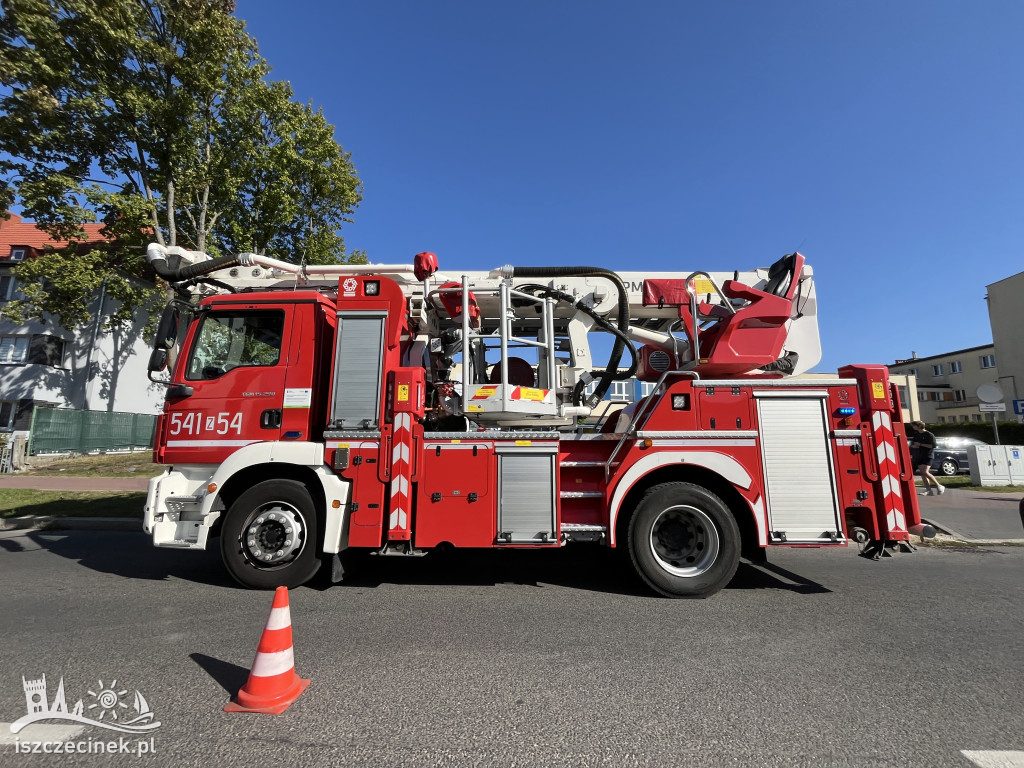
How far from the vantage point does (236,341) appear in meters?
4.94

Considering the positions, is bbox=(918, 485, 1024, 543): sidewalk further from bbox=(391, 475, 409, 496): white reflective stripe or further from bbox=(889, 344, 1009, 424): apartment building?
bbox=(889, 344, 1009, 424): apartment building

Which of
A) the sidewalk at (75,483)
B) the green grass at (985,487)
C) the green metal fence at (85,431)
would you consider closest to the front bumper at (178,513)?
the sidewalk at (75,483)

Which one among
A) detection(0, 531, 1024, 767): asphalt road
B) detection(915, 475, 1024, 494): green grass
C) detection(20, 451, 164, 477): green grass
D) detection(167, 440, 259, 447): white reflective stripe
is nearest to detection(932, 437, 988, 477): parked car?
detection(915, 475, 1024, 494): green grass

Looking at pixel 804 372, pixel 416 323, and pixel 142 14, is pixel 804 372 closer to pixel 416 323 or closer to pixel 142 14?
pixel 416 323

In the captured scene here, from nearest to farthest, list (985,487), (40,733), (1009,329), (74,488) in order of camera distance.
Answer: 1. (40,733)
2. (74,488)
3. (985,487)
4. (1009,329)

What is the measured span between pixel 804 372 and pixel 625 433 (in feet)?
8.74

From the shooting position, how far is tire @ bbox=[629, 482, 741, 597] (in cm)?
432

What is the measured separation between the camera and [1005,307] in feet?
112

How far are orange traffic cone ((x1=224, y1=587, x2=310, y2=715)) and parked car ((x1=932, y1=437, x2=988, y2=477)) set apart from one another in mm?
21240

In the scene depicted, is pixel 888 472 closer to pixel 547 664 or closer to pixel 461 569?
pixel 547 664

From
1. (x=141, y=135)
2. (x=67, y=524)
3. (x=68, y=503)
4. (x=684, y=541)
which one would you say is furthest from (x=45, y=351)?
(x=684, y=541)

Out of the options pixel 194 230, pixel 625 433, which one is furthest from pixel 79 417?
pixel 625 433

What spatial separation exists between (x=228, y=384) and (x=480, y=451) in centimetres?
261

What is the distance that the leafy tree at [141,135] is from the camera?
12766mm
